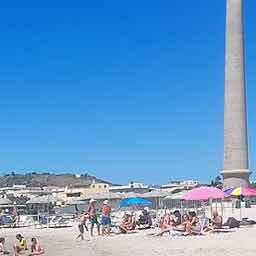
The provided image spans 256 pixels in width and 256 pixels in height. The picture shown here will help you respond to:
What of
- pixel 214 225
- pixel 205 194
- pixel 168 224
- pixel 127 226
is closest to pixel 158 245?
pixel 168 224

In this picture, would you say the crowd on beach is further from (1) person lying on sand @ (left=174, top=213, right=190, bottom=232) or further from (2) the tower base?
(2) the tower base

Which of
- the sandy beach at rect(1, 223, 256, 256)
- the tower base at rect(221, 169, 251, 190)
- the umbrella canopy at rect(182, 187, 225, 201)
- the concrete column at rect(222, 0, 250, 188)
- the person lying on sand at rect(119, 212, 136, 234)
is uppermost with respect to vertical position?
the concrete column at rect(222, 0, 250, 188)

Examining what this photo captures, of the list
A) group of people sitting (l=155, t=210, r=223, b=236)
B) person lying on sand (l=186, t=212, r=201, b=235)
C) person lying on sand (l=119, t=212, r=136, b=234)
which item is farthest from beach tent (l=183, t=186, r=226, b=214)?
person lying on sand (l=119, t=212, r=136, b=234)

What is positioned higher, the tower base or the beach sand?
the tower base

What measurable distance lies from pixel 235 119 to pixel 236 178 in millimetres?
3711

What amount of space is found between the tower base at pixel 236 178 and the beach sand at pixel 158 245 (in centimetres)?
1662

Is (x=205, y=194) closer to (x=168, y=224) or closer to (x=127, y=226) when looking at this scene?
(x=168, y=224)

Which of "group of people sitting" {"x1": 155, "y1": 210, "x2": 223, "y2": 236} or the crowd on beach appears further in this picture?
the crowd on beach

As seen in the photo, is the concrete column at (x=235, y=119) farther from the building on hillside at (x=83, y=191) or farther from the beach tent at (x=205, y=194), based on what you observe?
the building on hillside at (x=83, y=191)

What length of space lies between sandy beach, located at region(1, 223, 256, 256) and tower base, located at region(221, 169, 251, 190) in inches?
654

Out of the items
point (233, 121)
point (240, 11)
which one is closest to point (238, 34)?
point (240, 11)

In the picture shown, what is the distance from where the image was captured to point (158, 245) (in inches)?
803

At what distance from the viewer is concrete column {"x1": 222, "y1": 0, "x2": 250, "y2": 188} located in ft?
139

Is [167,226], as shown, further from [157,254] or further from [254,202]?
[254,202]
